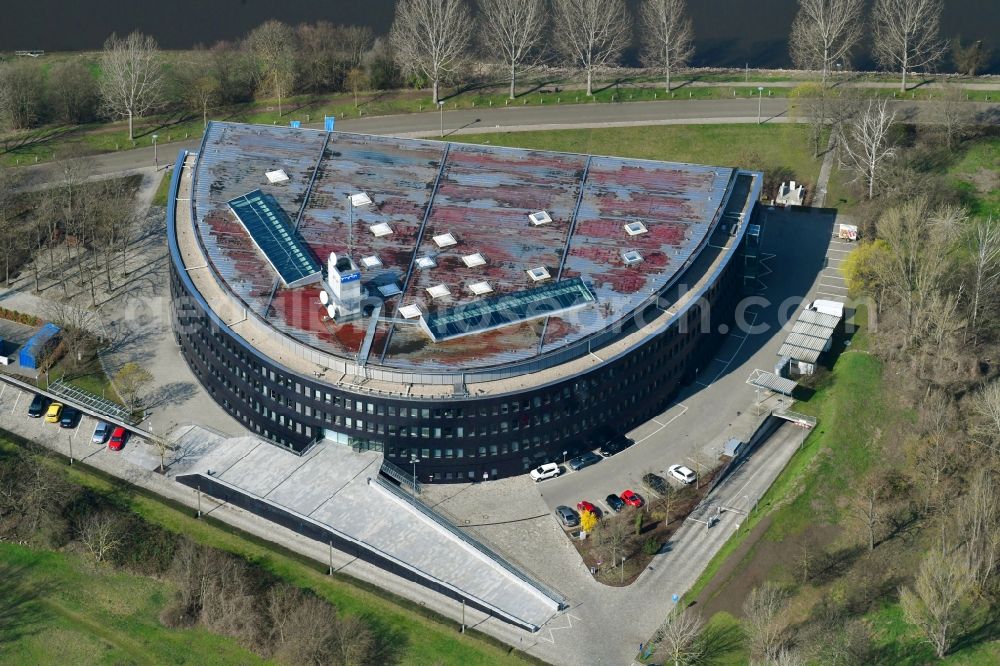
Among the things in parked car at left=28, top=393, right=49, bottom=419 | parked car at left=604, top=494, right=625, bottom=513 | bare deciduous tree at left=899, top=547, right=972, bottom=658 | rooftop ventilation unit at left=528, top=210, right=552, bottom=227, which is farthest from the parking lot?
bare deciduous tree at left=899, top=547, right=972, bottom=658

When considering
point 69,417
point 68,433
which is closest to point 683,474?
point 68,433

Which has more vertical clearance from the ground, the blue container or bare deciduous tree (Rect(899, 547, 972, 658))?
the blue container

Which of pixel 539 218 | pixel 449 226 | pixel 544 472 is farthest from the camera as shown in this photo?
pixel 539 218

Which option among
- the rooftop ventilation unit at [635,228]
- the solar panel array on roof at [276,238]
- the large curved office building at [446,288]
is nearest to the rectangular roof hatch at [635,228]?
the rooftop ventilation unit at [635,228]

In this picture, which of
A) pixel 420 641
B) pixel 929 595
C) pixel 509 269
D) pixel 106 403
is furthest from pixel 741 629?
pixel 106 403

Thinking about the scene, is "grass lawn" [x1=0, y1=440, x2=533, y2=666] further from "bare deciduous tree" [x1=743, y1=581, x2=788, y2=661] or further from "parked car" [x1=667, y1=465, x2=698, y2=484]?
"parked car" [x1=667, y1=465, x2=698, y2=484]

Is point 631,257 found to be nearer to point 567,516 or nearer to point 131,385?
point 567,516

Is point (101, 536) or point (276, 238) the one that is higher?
point (276, 238)
